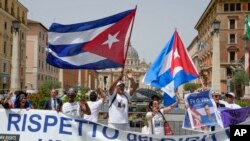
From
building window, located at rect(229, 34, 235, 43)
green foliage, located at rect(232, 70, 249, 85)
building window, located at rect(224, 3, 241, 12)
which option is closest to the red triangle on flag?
green foliage, located at rect(232, 70, 249, 85)

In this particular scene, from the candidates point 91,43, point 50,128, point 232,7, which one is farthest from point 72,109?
point 232,7

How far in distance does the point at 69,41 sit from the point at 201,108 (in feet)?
9.39

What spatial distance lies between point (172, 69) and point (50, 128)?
333 cm

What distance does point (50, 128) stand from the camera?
296 inches

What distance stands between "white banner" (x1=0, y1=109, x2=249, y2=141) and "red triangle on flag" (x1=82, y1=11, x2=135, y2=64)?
1577 mm

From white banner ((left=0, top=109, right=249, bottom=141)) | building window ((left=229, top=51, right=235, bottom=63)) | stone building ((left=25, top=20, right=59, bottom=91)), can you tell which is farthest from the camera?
stone building ((left=25, top=20, right=59, bottom=91))

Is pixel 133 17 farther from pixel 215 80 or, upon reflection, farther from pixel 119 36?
pixel 215 80

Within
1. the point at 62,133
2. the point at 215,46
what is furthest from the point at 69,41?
the point at 215,46

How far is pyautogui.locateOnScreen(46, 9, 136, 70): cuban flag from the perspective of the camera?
8500 mm

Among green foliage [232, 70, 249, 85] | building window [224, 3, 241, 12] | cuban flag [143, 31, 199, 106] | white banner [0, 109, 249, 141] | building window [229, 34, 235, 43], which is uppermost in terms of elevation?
building window [224, 3, 241, 12]

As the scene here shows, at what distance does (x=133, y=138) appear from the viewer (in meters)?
7.19

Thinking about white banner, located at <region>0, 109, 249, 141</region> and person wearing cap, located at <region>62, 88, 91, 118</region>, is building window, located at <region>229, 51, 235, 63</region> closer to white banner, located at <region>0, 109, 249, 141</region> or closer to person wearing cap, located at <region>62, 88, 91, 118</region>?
person wearing cap, located at <region>62, 88, 91, 118</region>

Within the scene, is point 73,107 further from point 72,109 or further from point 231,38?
point 231,38

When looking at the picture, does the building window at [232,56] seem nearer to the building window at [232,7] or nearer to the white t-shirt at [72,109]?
the building window at [232,7]
